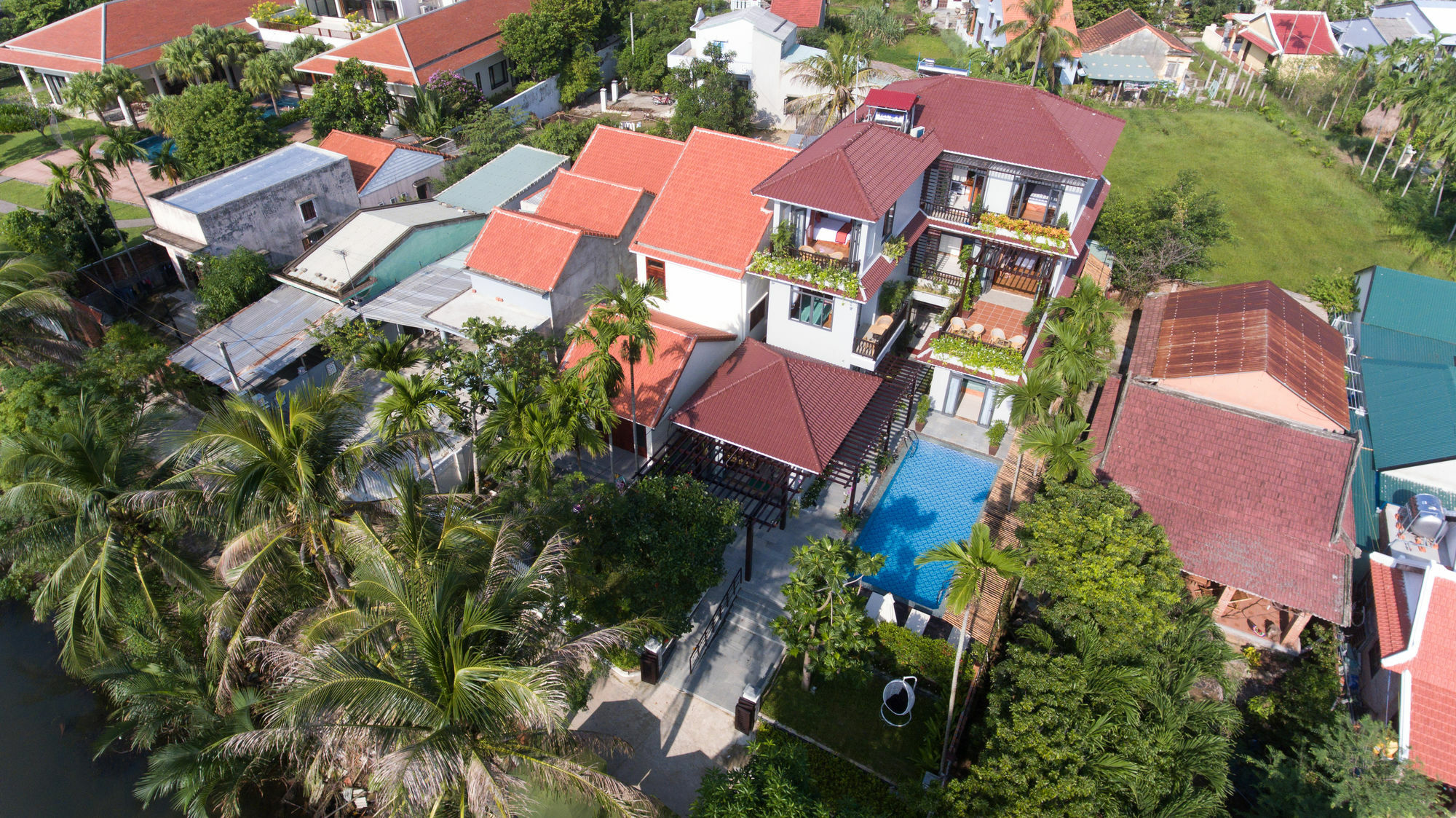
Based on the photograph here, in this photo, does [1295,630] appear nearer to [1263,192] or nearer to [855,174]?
[855,174]

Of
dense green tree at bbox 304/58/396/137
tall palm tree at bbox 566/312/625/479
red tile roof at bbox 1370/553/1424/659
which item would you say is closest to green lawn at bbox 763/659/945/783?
tall palm tree at bbox 566/312/625/479

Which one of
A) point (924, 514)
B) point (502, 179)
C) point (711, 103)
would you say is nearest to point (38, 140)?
point (502, 179)

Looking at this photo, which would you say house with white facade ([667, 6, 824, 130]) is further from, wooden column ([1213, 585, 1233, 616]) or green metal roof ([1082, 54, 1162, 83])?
wooden column ([1213, 585, 1233, 616])

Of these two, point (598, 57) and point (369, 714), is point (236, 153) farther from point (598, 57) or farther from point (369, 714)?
point (369, 714)

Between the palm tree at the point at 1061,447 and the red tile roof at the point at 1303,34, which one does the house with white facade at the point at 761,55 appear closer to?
the palm tree at the point at 1061,447

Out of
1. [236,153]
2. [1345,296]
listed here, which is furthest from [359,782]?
[1345,296]

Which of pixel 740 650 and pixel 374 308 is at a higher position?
pixel 374 308
